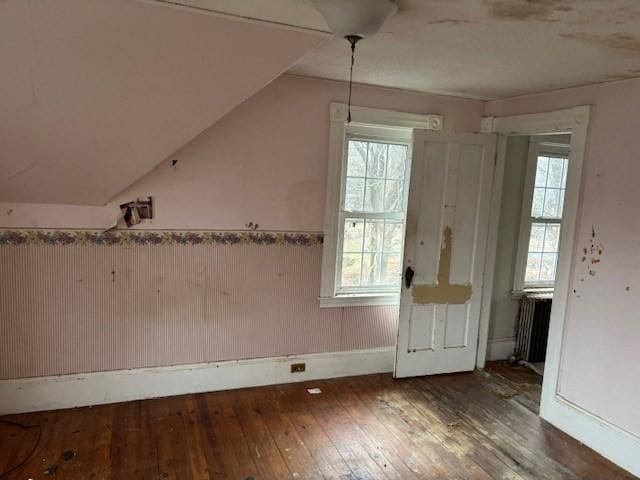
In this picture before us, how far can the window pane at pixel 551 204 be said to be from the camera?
13.6ft

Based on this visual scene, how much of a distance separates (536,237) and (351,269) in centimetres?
179

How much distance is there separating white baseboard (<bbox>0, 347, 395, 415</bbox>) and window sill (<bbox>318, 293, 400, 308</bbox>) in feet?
1.26

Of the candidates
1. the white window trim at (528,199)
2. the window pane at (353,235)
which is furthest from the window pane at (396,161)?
the white window trim at (528,199)

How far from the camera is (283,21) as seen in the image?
6.42 feet

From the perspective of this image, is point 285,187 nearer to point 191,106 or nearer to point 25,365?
point 191,106

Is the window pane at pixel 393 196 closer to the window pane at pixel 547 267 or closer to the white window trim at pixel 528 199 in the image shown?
the white window trim at pixel 528 199

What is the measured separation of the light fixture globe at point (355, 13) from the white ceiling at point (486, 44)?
74mm

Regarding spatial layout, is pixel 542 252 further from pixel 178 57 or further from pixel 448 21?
pixel 178 57

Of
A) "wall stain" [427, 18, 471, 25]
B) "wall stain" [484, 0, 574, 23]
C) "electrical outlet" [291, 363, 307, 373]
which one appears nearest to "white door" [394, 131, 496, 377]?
"electrical outlet" [291, 363, 307, 373]

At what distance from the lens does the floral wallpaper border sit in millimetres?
2777

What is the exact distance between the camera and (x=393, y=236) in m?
3.74

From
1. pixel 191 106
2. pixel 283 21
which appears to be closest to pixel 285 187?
pixel 191 106

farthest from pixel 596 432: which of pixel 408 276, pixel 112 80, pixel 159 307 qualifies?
pixel 112 80

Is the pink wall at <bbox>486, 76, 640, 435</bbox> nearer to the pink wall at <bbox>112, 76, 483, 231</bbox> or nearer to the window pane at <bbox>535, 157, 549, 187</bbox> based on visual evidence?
the window pane at <bbox>535, 157, 549, 187</bbox>
